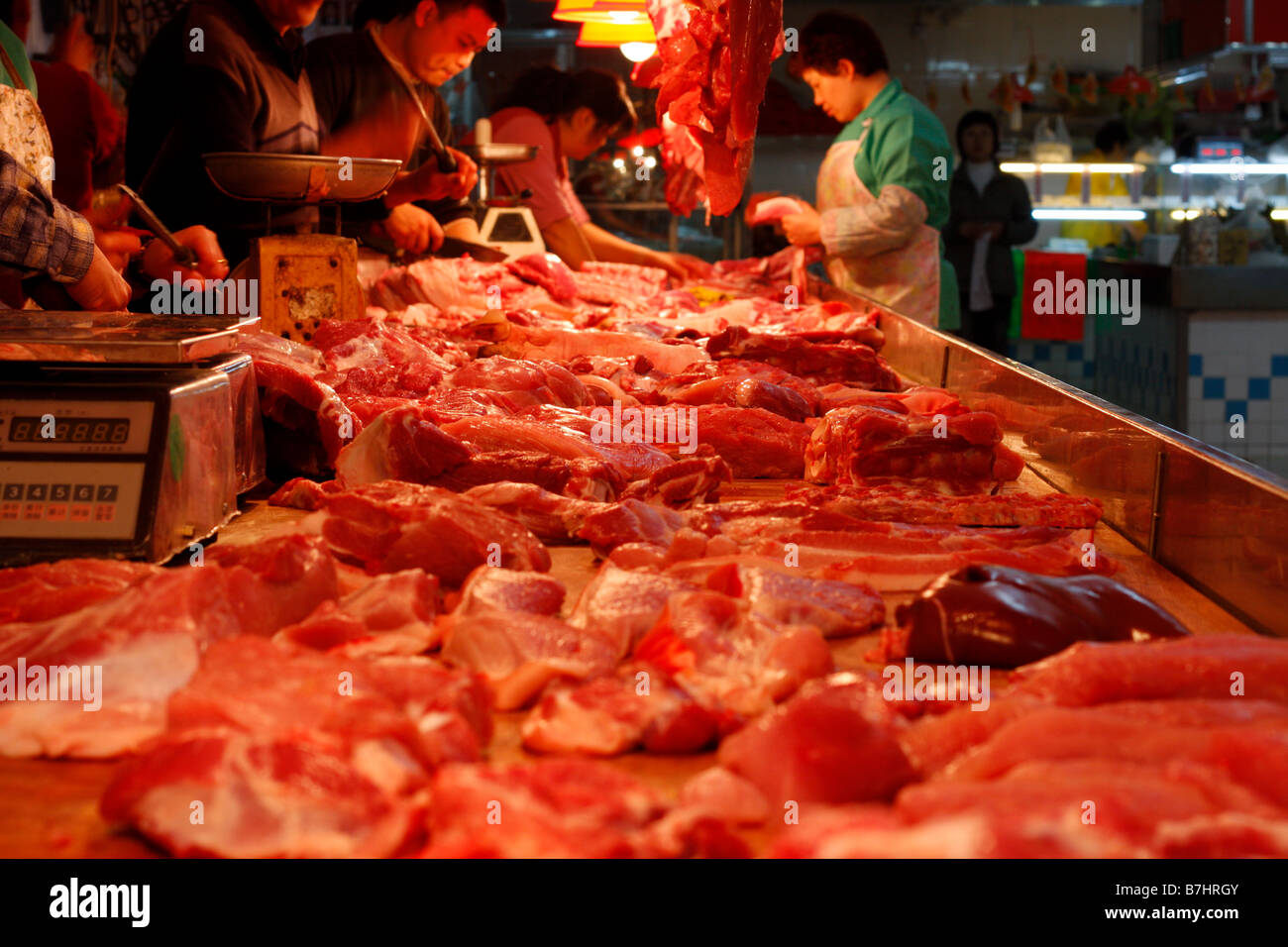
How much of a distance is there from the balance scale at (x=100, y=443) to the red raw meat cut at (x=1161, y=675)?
1.33m

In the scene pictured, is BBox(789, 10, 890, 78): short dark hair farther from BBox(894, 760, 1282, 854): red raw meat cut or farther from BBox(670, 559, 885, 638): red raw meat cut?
BBox(894, 760, 1282, 854): red raw meat cut

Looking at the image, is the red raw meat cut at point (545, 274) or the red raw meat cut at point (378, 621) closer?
the red raw meat cut at point (378, 621)

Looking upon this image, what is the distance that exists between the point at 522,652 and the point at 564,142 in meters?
7.06

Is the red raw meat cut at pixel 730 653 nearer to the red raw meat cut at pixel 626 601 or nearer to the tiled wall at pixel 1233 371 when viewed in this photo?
the red raw meat cut at pixel 626 601

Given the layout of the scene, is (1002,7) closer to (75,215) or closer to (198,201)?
(198,201)

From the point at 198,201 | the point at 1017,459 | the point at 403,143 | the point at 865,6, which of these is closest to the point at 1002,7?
the point at 865,6

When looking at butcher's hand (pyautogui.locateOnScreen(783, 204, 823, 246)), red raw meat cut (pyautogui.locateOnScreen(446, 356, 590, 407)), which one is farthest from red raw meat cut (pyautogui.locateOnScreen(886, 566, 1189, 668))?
butcher's hand (pyautogui.locateOnScreen(783, 204, 823, 246))

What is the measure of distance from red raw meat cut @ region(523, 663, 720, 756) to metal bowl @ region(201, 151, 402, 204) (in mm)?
2463

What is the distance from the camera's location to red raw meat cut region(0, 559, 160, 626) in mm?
1671

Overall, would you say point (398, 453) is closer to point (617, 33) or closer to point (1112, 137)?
point (617, 33)

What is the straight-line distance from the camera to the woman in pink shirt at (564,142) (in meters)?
7.57

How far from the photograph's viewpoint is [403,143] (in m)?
6.30

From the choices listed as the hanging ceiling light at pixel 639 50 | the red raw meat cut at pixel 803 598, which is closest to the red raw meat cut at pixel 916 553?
the red raw meat cut at pixel 803 598
